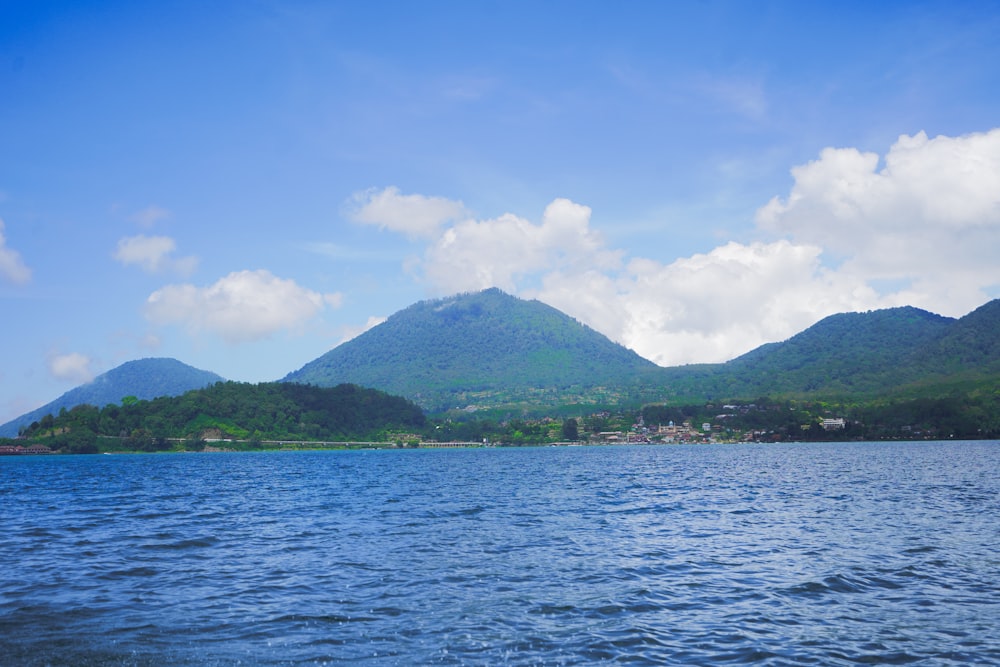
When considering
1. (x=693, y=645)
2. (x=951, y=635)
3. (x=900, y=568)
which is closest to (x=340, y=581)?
(x=693, y=645)

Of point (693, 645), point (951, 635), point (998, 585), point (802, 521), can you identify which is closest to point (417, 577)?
point (693, 645)

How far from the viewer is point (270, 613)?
18578 mm

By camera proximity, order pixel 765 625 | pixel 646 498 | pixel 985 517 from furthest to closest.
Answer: pixel 646 498
pixel 985 517
pixel 765 625

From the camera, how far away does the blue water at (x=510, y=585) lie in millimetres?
15578

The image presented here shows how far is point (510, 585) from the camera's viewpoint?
21875 mm

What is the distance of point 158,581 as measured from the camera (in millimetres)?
23188

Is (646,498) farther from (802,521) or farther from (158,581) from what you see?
(158,581)

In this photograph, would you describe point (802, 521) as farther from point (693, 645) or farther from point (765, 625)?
point (693, 645)

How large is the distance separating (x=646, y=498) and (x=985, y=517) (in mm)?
21261

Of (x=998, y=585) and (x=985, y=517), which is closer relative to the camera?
(x=998, y=585)

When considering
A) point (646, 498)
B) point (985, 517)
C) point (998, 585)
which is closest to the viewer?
point (998, 585)

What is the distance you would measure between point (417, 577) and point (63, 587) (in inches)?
461

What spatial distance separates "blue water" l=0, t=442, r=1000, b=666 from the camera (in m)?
15.6

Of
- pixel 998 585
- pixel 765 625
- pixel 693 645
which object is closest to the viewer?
pixel 693 645
